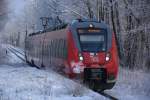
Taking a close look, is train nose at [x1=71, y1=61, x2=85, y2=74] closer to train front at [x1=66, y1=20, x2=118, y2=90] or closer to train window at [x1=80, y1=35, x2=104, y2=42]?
train front at [x1=66, y1=20, x2=118, y2=90]

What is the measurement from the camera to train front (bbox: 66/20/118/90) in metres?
21.9

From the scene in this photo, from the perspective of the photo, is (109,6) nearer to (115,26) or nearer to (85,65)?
(115,26)

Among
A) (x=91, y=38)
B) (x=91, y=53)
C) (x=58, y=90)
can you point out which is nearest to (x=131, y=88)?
(x=91, y=53)

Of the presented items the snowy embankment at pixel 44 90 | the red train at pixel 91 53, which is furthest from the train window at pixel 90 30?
the snowy embankment at pixel 44 90

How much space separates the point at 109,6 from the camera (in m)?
39.7

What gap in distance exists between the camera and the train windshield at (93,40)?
22.4 m

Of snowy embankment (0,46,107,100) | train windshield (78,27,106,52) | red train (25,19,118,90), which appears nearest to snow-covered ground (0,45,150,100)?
snowy embankment (0,46,107,100)

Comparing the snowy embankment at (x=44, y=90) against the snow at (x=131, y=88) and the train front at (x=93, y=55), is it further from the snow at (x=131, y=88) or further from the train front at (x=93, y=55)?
the snow at (x=131, y=88)

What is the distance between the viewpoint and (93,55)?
22.2 m

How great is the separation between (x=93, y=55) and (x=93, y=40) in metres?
0.89

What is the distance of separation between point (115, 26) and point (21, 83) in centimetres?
2246

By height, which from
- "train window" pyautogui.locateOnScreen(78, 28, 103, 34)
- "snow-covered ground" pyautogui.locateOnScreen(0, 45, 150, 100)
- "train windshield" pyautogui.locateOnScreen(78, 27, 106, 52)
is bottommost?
"snow-covered ground" pyautogui.locateOnScreen(0, 45, 150, 100)

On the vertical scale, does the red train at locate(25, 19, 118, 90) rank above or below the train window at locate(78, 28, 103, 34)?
below

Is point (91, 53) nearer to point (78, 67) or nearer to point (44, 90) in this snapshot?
point (78, 67)
